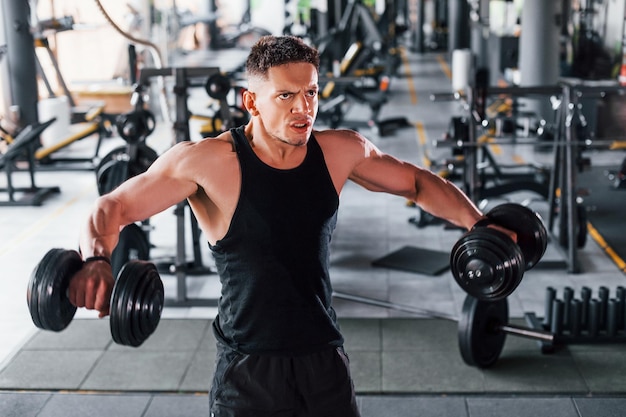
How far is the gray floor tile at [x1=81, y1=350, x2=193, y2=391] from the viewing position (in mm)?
3525

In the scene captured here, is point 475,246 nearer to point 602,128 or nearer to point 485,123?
point 485,123

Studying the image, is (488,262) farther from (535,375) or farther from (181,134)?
(181,134)

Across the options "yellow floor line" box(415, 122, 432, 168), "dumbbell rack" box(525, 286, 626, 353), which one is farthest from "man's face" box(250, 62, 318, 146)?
"yellow floor line" box(415, 122, 432, 168)

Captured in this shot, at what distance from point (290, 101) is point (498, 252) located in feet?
2.00

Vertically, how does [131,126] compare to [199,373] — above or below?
above

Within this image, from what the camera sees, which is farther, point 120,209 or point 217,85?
point 217,85

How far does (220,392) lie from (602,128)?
23.2 feet

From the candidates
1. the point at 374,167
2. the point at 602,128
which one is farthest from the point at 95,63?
the point at 374,167

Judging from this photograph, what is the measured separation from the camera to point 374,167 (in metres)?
2.14

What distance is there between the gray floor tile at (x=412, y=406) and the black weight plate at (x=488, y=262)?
50.6 inches

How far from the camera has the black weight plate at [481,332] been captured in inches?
137

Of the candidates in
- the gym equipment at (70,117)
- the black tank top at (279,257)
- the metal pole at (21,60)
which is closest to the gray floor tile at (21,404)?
the black tank top at (279,257)

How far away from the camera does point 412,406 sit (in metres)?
3.29

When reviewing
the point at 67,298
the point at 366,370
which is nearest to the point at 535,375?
the point at 366,370
